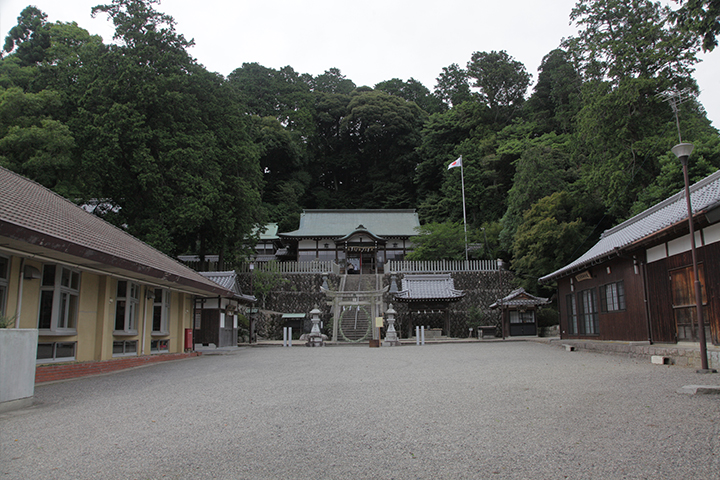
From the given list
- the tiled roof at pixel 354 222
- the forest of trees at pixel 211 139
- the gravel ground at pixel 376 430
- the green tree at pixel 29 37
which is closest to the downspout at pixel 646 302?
the gravel ground at pixel 376 430

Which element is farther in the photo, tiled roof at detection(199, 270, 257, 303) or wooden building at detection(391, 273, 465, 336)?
wooden building at detection(391, 273, 465, 336)

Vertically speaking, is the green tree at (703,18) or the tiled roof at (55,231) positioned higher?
the green tree at (703,18)

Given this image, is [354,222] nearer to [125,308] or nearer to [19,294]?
[125,308]

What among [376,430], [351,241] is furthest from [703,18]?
[351,241]

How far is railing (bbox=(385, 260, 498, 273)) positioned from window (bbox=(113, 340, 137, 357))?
20053mm

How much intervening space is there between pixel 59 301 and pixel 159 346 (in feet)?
15.8

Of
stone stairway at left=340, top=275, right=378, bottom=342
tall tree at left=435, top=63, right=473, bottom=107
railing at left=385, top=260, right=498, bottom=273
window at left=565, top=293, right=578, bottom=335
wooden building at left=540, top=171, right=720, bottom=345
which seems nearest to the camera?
wooden building at left=540, top=171, right=720, bottom=345

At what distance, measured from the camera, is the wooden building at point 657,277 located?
8773 millimetres

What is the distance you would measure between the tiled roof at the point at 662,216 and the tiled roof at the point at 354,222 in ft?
71.2

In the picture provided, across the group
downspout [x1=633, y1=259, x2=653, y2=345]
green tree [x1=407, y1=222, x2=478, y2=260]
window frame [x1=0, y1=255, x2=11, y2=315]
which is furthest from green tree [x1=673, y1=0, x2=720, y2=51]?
green tree [x1=407, y1=222, x2=478, y2=260]

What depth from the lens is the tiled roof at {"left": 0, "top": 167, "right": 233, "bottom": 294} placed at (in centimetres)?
667

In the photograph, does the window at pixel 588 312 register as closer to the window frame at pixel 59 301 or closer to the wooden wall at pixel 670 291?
the wooden wall at pixel 670 291

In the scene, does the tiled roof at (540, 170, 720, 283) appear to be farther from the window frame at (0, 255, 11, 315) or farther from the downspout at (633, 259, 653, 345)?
the window frame at (0, 255, 11, 315)

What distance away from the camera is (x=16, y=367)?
17.1 feet
